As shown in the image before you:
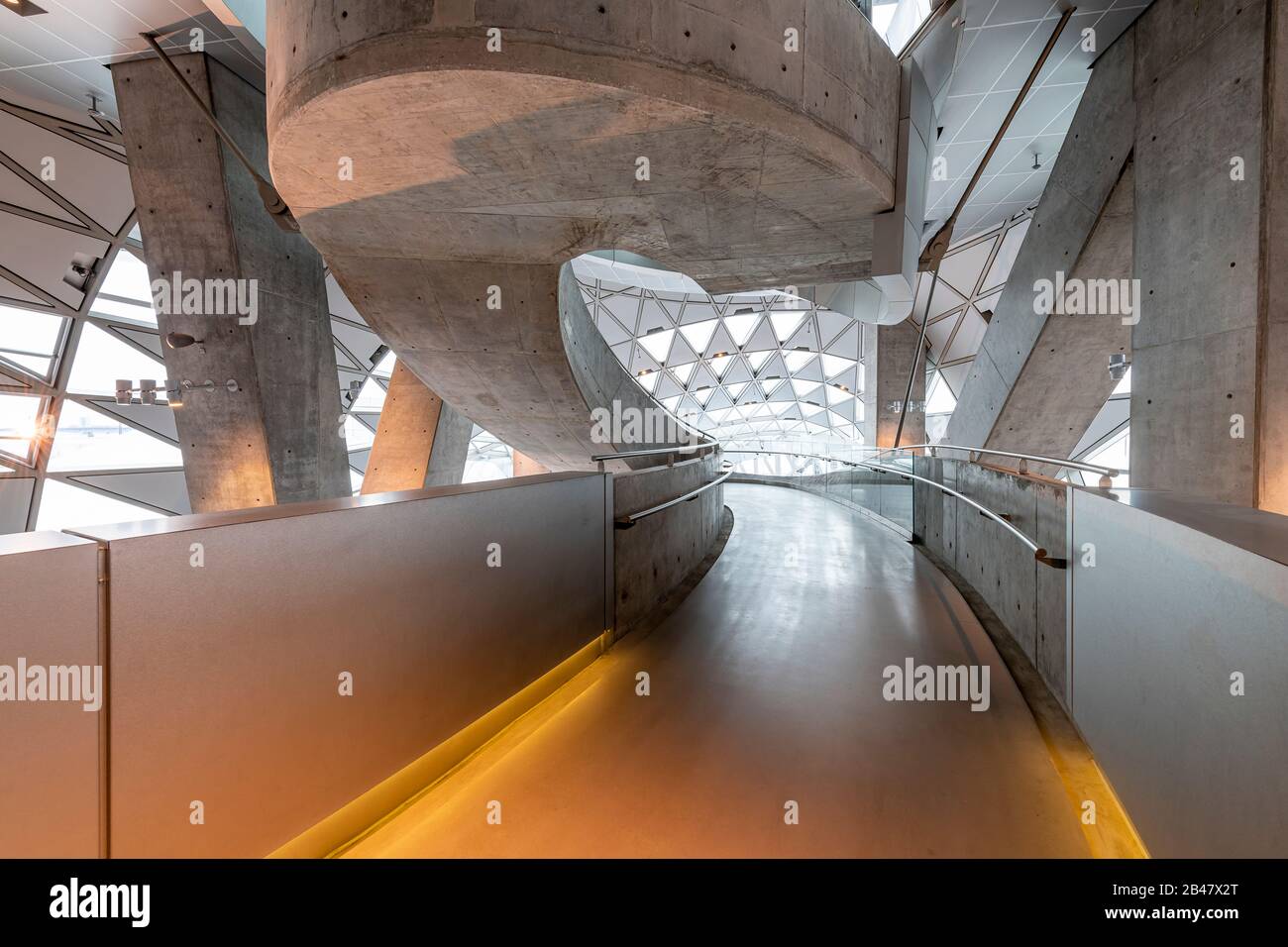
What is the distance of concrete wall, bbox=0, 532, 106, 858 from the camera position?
179 cm

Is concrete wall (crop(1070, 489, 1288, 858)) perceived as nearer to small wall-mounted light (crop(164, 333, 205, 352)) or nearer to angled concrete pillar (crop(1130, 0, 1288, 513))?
angled concrete pillar (crop(1130, 0, 1288, 513))

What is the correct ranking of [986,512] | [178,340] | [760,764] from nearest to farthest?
1. [760,764]
2. [986,512]
3. [178,340]

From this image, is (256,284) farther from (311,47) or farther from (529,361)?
(311,47)

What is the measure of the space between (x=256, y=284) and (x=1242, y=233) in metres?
14.7

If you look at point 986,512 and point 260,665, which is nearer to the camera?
point 260,665

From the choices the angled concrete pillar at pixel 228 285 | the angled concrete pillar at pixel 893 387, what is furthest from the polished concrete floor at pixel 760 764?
the angled concrete pillar at pixel 893 387

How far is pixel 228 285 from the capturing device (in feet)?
34.1

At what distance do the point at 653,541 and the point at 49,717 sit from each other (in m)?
5.27

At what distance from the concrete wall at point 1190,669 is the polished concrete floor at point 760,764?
1.97ft

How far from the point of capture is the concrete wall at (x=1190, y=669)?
1.84 metres

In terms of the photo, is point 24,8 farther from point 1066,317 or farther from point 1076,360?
point 1076,360

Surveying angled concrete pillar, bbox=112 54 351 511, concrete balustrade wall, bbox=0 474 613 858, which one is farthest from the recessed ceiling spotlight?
concrete balustrade wall, bbox=0 474 613 858

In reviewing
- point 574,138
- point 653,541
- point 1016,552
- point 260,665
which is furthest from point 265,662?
point 1016,552

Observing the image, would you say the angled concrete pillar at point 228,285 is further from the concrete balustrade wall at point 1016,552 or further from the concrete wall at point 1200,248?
the concrete wall at point 1200,248
